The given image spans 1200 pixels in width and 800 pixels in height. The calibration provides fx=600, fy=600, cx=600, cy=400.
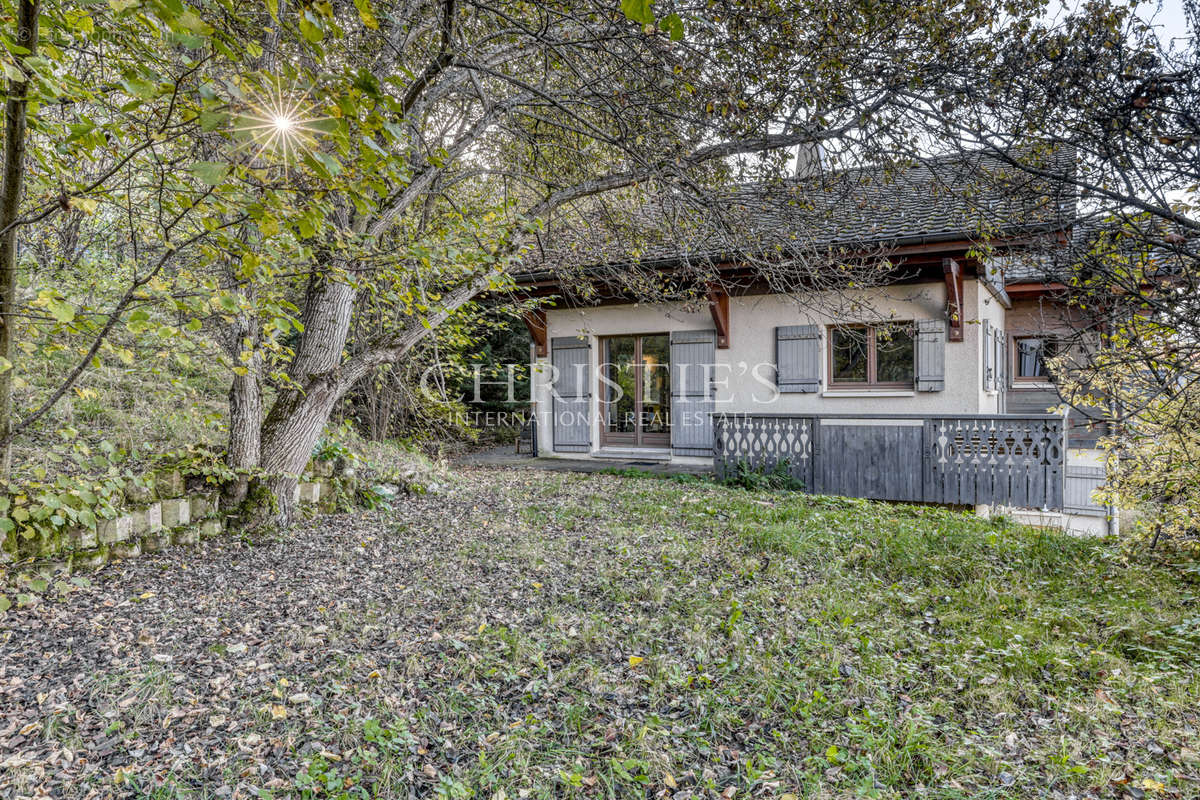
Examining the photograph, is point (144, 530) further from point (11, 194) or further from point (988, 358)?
point (988, 358)

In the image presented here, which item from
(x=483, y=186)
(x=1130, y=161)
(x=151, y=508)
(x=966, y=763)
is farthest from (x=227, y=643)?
(x=483, y=186)

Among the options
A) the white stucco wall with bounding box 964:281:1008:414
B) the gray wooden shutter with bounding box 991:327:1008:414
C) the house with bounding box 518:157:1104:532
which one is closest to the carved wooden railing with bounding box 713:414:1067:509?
the house with bounding box 518:157:1104:532

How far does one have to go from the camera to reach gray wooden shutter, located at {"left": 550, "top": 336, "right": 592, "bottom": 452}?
9.34 meters

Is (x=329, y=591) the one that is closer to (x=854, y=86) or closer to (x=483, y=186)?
(x=854, y=86)

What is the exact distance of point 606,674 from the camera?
244 cm

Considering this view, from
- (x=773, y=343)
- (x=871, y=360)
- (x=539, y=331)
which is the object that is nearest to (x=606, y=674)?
(x=773, y=343)

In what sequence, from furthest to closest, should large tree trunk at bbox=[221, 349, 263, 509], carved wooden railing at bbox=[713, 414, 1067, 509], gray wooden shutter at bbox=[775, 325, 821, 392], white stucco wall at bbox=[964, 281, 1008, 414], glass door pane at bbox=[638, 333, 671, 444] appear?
glass door pane at bbox=[638, 333, 671, 444] < gray wooden shutter at bbox=[775, 325, 821, 392] < white stucco wall at bbox=[964, 281, 1008, 414] < carved wooden railing at bbox=[713, 414, 1067, 509] < large tree trunk at bbox=[221, 349, 263, 509]

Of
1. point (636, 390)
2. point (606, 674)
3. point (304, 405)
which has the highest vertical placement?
point (636, 390)

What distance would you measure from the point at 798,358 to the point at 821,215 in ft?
13.1

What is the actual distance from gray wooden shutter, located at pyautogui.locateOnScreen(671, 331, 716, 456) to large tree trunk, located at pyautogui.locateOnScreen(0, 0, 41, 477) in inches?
290

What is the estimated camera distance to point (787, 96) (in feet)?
11.4

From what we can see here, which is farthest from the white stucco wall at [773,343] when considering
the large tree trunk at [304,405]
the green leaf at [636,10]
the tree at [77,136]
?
the green leaf at [636,10]

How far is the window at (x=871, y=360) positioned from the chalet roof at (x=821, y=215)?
1.31 m

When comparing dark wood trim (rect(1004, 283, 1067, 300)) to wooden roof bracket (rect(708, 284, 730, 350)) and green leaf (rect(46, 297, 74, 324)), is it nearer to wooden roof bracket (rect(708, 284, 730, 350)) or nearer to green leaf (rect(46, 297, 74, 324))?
wooden roof bracket (rect(708, 284, 730, 350))
